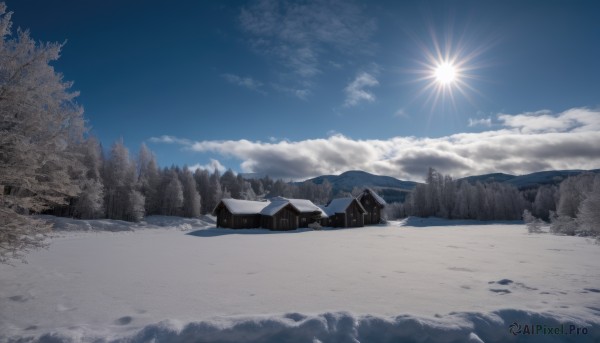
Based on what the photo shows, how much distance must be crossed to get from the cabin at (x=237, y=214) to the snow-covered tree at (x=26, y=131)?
116ft

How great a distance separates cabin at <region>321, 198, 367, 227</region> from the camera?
53750 millimetres

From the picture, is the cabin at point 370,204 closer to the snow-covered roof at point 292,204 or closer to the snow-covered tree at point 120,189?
the snow-covered roof at point 292,204

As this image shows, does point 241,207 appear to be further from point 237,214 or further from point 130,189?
point 130,189

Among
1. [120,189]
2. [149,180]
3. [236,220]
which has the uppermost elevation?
[149,180]

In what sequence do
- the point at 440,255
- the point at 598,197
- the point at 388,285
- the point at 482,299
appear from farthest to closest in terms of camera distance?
the point at 440,255
the point at 598,197
the point at 388,285
the point at 482,299

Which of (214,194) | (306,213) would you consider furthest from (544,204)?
(214,194)

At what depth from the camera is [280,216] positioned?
4509cm

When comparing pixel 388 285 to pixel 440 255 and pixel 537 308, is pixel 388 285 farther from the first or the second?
Result: pixel 440 255

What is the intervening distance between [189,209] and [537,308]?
218 feet

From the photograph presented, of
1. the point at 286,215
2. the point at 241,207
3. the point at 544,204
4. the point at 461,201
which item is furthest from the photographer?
the point at 544,204

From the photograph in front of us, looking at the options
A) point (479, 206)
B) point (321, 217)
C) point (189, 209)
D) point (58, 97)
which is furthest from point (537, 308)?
point (479, 206)

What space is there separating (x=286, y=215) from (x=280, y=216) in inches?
45.1

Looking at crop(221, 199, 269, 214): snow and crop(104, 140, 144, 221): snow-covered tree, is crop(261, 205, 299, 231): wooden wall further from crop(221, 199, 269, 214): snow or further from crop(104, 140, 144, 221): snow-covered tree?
crop(104, 140, 144, 221): snow-covered tree

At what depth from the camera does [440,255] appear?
1808 centimetres
